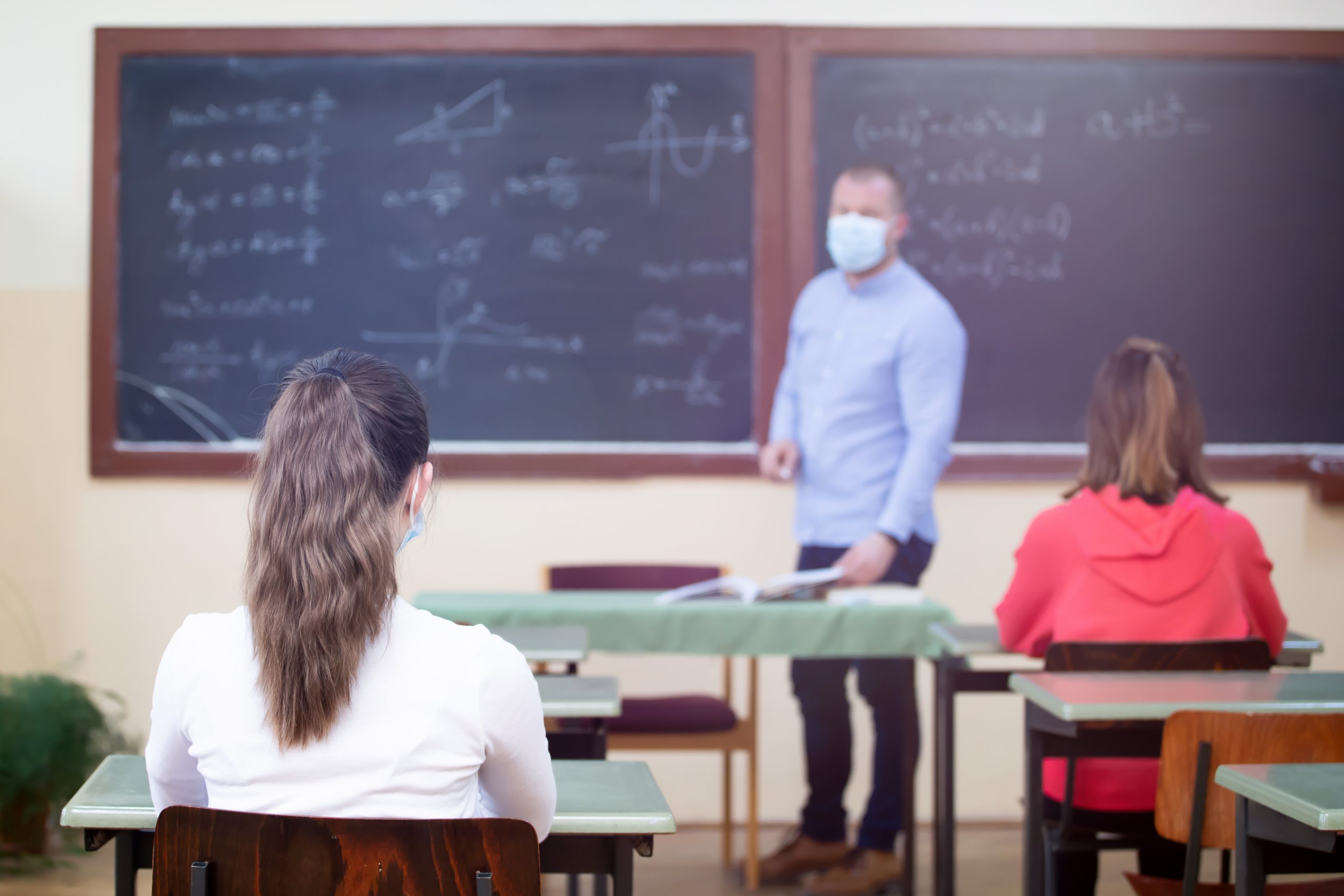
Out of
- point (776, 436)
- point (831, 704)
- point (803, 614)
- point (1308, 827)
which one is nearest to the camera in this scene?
point (1308, 827)

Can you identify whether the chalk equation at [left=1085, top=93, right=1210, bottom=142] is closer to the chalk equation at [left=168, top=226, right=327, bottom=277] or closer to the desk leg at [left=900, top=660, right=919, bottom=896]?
the desk leg at [left=900, top=660, right=919, bottom=896]

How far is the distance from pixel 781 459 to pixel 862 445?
0.77 ft

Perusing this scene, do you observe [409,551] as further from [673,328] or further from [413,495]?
[413,495]

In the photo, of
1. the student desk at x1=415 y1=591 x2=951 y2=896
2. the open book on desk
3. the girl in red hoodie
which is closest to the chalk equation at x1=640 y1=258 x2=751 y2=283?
the open book on desk

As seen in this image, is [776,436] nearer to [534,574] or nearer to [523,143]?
[534,574]

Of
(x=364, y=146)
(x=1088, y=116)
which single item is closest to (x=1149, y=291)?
(x=1088, y=116)

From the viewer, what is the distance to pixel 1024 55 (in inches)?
147

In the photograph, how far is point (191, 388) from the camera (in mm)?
3676

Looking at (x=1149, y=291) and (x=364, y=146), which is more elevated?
(x=364, y=146)

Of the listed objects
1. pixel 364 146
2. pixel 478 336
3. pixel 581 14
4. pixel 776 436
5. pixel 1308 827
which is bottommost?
pixel 1308 827

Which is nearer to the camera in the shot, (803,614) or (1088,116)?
(803,614)

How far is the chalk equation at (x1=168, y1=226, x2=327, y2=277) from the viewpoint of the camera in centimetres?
368

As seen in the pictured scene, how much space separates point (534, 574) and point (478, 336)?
74 centimetres

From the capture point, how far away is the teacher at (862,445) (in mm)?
3207
